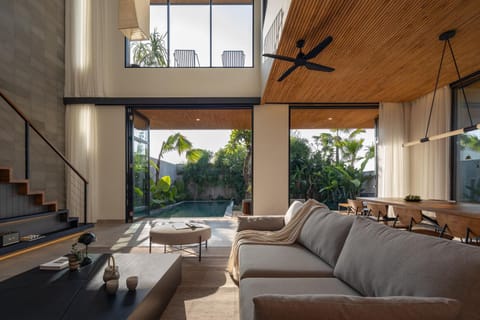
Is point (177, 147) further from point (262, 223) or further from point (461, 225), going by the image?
point (461, 225)

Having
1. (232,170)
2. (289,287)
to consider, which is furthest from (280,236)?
(232,170)

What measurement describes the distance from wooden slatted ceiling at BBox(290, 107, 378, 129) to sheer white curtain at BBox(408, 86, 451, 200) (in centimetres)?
103

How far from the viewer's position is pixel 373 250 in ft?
4.78

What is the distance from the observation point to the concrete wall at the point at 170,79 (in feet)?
19.7

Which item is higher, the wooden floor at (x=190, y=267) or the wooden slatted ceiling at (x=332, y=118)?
the wooden slatted ceiling at (x=332, y=118)

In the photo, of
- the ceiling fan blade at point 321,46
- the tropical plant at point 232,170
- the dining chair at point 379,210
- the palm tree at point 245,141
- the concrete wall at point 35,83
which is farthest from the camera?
the tropical plant at point 232,170

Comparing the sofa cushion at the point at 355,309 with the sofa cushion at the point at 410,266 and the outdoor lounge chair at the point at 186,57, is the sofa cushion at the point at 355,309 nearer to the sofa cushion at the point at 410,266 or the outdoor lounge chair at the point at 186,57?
the sofa cushion at the point at 410,266

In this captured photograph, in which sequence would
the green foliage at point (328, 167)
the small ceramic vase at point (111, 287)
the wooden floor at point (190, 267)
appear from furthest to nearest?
the green foliage at point (328, 167)
the wooden floor at point (190, 267)
the small ceramic vase at point (111, 287)

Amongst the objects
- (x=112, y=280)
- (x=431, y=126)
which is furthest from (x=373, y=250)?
(x=431, y=126)

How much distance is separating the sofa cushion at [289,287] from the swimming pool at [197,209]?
6.59 m

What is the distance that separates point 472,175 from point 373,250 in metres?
4.58

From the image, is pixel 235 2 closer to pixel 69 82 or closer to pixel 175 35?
pixel 175 35

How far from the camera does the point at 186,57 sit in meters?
6.22

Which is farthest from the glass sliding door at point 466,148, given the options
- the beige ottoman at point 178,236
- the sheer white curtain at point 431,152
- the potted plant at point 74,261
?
the potted plant at point 74,261
